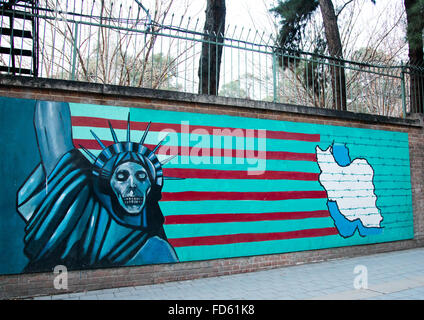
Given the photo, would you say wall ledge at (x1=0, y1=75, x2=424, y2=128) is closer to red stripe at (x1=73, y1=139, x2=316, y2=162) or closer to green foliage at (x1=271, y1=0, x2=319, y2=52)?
red stripe at (x1=73, y1=139, x2=316, y2=162)

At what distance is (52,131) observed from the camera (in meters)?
4.75

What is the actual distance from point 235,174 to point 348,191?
107 inches

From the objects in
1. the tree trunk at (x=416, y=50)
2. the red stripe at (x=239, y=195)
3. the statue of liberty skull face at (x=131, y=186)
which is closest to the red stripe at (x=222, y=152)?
the statue of liberty skull face at (x=131, y=186)

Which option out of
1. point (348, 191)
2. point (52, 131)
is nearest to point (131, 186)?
point (52, 131)

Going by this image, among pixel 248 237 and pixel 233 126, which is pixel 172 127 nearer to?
pixel 233 126

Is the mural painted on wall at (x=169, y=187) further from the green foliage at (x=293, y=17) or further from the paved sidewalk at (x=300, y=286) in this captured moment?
the green foliage at (x=293, y=17)

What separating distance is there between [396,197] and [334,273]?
3245 mm

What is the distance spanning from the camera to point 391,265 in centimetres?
612

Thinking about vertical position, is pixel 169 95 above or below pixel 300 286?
above

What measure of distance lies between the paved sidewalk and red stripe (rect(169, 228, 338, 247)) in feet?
1.84

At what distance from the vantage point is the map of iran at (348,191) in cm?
678

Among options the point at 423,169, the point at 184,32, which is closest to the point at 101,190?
the point at 184,32

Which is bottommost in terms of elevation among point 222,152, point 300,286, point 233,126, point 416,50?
point 300,286
